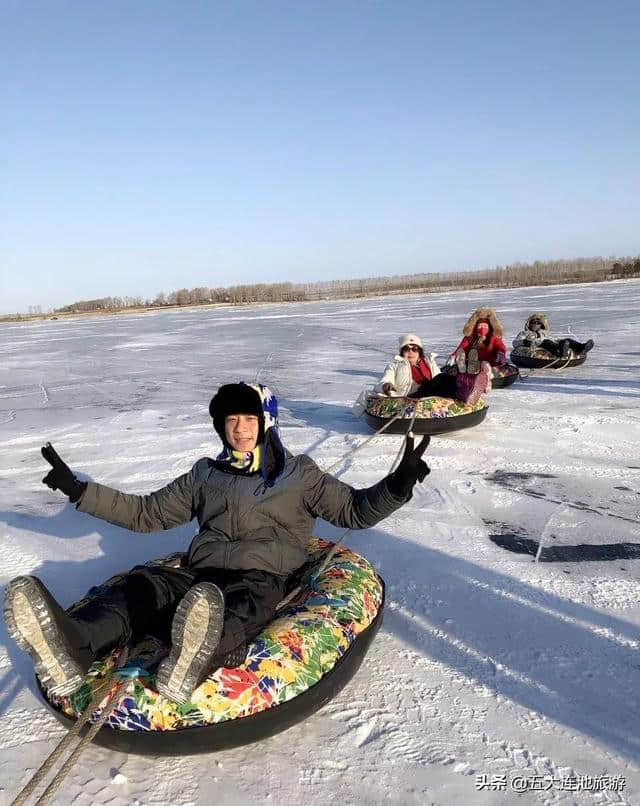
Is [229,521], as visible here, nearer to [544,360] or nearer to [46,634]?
[46,634]

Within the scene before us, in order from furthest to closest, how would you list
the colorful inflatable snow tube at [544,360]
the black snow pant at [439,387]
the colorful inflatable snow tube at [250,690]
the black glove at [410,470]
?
the colorful inflatable snow tube at [544,360] → the black snow pant at [439,387] → the black glove at [410,470] → the colorful inflatable snow tube at [250,690]

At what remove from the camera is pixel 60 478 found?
274 cm

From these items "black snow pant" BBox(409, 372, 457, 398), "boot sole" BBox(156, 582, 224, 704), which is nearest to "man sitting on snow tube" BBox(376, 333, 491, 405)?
"black snow pant" BBox(409, 372, 457, 398)

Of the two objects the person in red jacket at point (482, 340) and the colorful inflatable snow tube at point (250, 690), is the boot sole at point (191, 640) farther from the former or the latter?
the person in red jacket at point (482, 340)

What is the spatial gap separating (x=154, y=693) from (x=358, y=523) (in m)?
1.19

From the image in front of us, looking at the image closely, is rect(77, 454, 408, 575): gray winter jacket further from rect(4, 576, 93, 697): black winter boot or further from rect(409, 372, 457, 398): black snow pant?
rect(409, 372, 457, 398): black snow pant

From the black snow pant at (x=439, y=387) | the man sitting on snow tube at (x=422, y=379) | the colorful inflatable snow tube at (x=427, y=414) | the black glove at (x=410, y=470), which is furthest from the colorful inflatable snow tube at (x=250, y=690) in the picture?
the black snow pant at (x=439, y=387)

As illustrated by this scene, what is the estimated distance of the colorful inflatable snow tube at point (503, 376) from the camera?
9.09 meters

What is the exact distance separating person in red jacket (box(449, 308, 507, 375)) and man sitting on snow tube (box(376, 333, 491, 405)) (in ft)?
1.83

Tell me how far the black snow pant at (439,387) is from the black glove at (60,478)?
481 cm

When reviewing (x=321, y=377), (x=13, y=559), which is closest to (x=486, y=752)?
(x=13, y=559)

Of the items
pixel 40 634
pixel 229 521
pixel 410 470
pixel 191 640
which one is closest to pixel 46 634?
pixel 40 634

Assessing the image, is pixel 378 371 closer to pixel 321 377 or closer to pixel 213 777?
pixel 321 377

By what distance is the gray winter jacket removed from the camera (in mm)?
2826
